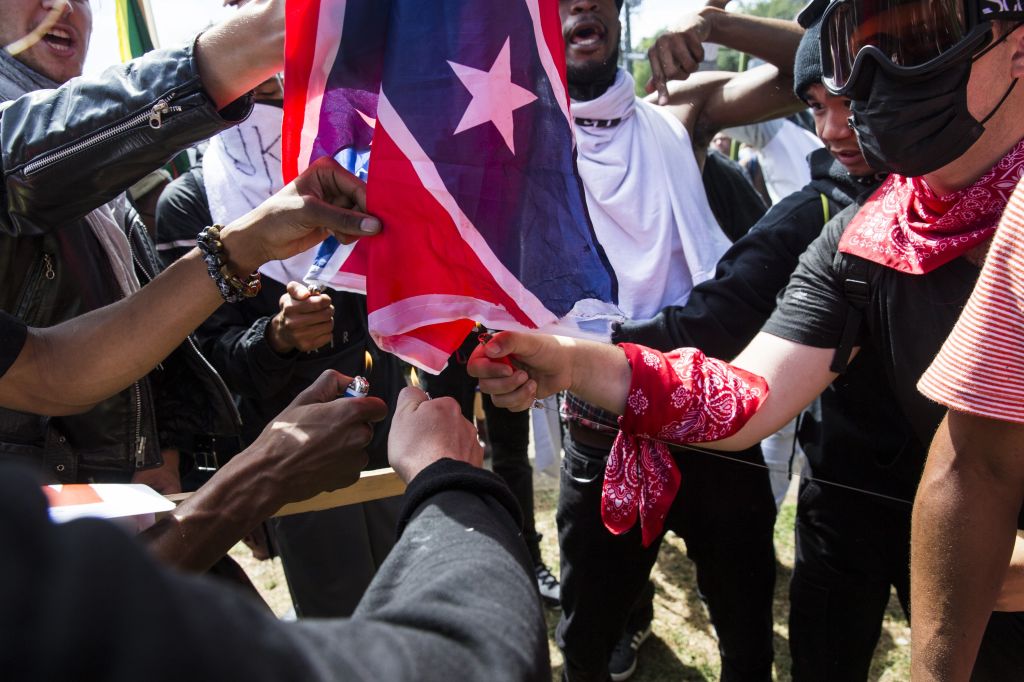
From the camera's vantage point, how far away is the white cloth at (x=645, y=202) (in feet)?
8.59

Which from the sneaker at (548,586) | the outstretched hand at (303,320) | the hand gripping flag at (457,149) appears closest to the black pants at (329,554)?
the outstretched hand at (303,320)

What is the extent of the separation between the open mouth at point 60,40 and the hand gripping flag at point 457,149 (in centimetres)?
109

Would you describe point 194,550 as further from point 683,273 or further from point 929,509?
point 683,273

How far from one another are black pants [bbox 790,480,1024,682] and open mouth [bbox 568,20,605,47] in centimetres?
185

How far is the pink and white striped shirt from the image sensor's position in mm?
1155

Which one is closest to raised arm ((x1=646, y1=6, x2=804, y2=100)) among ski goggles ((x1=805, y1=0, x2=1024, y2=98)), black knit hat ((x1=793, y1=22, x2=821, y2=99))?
black knit hat ((x1=793, y1=22, x2=821, y2=99))

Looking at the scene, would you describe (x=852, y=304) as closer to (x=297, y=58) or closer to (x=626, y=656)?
(x=297, y=58)

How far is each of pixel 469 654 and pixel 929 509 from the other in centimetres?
100

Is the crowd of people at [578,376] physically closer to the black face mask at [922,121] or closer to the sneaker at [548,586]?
the black face mask at [922,121]

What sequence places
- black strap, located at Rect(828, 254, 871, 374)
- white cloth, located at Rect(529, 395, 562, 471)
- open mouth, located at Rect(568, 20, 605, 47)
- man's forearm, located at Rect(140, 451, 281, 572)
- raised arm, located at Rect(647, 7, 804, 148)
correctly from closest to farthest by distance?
man's forearm, located at Rect(140, 451, 281, 572)
black strap, located at Rect(828, 254, 871, 374)
raised arm, located at Rect(647, 7, 804, 148)
open mouth, located at Rect(568, 20, 605, 47)
white cloth, located at Rect(529, 395, 562, 471)

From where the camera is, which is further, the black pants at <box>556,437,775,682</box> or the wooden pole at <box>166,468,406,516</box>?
the black pants at <box>556,437,775,682</box>

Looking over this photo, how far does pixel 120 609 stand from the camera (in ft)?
1.59

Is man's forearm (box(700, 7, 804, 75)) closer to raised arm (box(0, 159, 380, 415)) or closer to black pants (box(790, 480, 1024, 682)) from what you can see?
black pants (box(790, 480, 1024, 682))

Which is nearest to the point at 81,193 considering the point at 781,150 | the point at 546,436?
the point at 546,436
